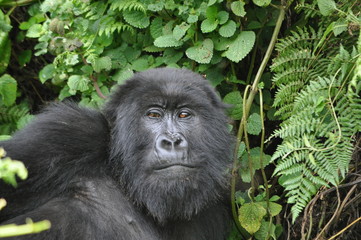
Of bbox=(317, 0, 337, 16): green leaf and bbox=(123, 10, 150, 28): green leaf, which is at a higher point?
bbox=(317, 0, 337, 16): green leaf

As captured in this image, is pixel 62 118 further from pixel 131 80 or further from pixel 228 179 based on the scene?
pixel 228 179

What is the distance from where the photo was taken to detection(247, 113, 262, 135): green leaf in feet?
12.4

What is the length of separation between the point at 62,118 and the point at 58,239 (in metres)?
0.79

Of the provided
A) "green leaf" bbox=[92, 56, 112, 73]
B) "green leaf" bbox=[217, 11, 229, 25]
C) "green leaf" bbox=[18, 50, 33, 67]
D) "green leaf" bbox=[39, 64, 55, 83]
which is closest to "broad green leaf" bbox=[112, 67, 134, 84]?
"green leaf" bbox=[92, 56, 112, 73]

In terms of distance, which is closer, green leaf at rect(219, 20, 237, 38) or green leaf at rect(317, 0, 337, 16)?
green leaf at rect(317, 0, 337, 16)

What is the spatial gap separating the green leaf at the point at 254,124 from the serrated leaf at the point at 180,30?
0.84 m

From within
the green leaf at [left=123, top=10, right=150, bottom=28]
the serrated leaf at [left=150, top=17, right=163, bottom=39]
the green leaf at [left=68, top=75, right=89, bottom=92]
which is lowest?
the green leaf at [left=68, top=75, right=89, bottom=92]

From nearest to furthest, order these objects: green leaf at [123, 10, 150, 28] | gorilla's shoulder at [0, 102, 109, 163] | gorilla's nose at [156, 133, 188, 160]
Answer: gorilla's nose at [156, 133, 188, 160] < gorilla's shoulder at [0, 102, 109, 163] < green leaf at [123, 10, 150, 28]

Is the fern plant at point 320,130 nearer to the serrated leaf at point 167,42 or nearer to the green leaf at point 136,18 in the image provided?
the serrated leaf at point 167,42

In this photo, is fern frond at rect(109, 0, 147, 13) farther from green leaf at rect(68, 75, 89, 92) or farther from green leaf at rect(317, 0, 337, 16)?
green leaf at rect(317, 0, 337, 16)

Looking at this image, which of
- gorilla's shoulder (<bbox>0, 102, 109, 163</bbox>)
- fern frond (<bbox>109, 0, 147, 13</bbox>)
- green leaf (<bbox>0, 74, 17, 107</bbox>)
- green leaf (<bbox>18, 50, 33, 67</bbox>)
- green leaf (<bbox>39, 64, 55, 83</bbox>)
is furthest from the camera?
green leaf (<bbox>18, 50, 33, 67</bbox>)

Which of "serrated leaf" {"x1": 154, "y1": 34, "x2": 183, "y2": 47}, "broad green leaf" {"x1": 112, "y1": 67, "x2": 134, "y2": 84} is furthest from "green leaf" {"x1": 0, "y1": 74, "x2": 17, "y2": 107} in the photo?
"serrated leaf" {"x1": 154, "y1": 34, "x2": 183, "y2": 47}

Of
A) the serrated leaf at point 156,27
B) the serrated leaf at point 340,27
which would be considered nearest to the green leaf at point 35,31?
the serrated leaf at point 156,27

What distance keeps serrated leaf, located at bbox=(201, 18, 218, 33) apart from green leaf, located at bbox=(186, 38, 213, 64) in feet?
0.37
